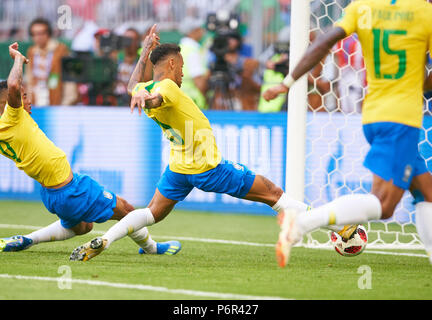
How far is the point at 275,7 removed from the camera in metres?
13.1

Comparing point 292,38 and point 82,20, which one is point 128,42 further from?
point 292,38

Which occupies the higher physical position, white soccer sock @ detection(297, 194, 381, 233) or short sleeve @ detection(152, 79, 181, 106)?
short sleeve @ detection(152, 79, 181, 106)

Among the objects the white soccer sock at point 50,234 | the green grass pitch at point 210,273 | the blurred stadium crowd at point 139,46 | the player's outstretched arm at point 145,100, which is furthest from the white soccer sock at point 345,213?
the blurred stadium crowd at point 139,46

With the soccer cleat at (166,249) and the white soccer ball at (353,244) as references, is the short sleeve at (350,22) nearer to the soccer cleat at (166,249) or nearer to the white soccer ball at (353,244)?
the white soccer ball at (353,244)

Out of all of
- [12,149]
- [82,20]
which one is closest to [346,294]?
[12,149]

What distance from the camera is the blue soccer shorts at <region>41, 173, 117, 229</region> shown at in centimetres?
691

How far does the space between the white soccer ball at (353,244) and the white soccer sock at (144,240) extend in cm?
169

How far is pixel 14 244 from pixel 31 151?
871 millimetres

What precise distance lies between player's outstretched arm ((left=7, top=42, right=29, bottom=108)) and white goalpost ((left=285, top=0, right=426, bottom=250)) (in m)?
2.71

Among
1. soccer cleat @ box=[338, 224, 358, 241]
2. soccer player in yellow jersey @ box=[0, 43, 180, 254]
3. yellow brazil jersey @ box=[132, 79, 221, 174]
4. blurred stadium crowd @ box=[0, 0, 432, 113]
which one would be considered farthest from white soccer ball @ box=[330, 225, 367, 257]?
blurred stadium crowd @ box=[0, 0, 432, 113]

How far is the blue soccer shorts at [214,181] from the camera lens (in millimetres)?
6621

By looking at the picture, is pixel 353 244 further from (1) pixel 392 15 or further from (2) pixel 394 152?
(1) pixel 392 15

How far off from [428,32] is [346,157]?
5.22 m

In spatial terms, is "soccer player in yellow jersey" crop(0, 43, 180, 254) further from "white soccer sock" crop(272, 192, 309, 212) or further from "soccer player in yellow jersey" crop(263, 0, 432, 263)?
"soccer player in yellow jersey" crop(263, 0, 432, 263)
